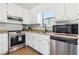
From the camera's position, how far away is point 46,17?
87.7 inches

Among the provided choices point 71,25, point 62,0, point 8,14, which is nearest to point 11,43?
point 8,14

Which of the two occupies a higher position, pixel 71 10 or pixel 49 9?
pixel 49 9

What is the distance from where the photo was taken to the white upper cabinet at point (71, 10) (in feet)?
4.67

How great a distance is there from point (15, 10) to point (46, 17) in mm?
1157

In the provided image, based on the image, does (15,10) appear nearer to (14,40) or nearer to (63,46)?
(14,40)

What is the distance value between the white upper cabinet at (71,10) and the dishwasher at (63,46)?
0.56 m

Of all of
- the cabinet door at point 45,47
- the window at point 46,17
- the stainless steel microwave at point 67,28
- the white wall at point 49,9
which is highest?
the white wall at point 49,9

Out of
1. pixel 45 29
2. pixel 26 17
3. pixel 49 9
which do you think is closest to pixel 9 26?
pixel 26 17

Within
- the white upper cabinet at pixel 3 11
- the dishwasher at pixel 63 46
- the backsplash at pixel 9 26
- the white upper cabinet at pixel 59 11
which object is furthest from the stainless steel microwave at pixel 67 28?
the backsplash at pixel 9 26

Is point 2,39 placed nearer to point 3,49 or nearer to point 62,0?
point 3,49

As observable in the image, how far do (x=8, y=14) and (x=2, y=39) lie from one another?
0.89m

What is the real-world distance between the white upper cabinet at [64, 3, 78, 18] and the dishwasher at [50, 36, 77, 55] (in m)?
0.56

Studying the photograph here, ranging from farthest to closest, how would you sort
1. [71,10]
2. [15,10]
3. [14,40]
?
[15,10] < [14,40] < [71,10]

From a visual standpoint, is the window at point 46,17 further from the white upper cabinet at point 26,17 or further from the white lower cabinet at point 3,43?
the white lower cabinet at point 3,43
